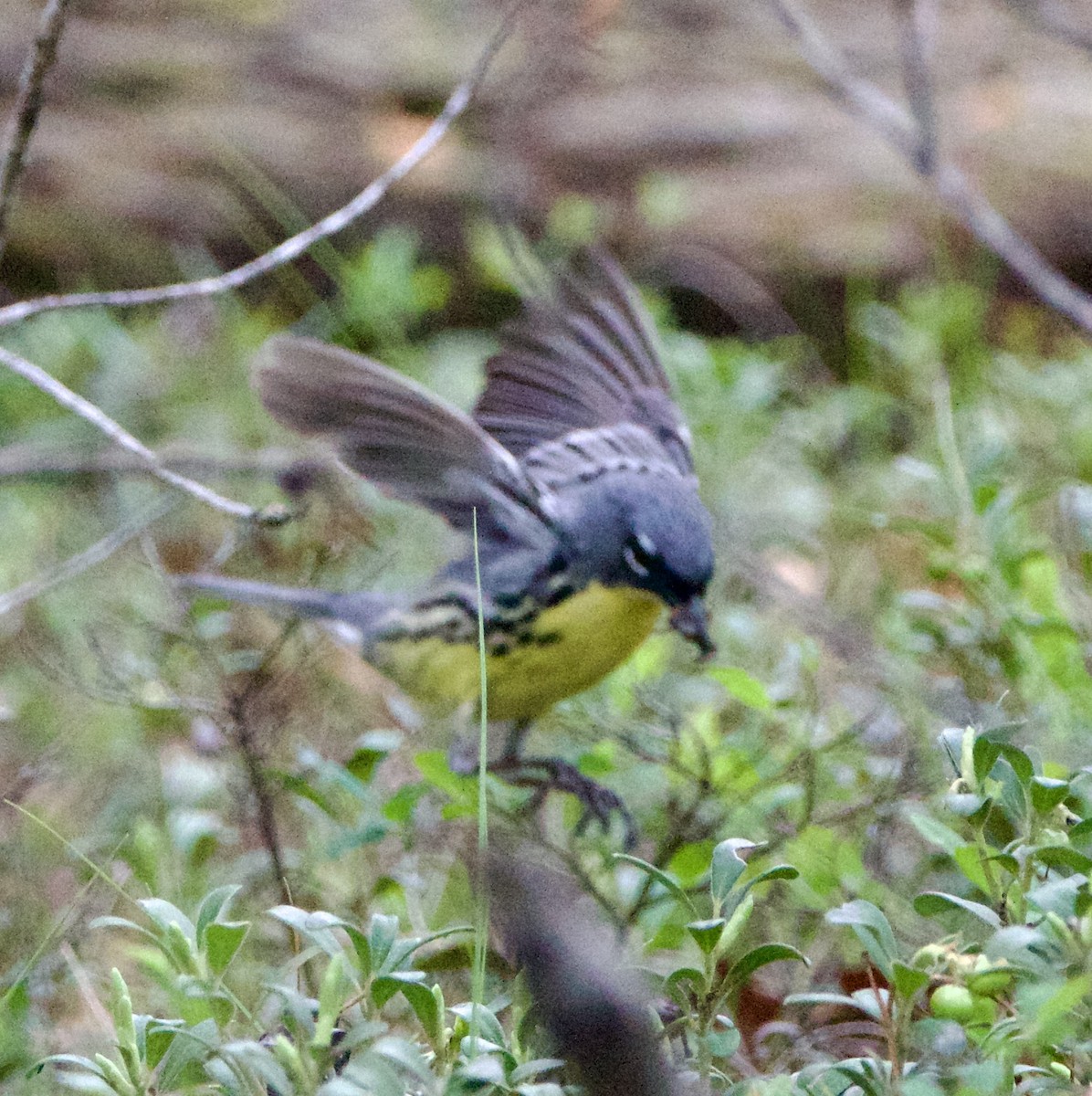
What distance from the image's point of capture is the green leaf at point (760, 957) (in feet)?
3.85

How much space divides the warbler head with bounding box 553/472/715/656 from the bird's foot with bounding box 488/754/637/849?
32cm

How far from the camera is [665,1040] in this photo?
4.25 ft

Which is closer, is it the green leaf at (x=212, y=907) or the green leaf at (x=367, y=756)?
the green leaf at (x=212, y=907)

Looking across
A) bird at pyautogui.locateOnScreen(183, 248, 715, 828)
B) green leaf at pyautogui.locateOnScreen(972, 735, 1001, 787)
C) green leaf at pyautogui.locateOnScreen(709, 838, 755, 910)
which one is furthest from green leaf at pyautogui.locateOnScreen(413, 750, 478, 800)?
green leaf at pyautogui.locateOnScreen(972, 735, 1001, 787)

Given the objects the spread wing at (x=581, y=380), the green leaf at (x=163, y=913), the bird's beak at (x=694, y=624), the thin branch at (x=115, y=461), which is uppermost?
the green leaf at (x=163, y=913)

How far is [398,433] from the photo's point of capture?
252 cm

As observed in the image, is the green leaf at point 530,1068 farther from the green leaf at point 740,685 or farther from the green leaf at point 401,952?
the green leaf at point 740,685

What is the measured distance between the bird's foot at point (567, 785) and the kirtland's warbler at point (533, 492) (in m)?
0.19

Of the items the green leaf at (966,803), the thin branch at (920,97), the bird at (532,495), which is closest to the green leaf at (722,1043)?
the green leaf at (966,803)

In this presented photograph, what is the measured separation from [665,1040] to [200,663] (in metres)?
1.69

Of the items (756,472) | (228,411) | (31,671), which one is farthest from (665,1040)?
(228,411)

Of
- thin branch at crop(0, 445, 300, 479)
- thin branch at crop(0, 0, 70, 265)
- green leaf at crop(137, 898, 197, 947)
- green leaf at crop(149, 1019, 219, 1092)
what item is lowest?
thin branch at crop(0, 445, 300, 479)

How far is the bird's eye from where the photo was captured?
100 inches

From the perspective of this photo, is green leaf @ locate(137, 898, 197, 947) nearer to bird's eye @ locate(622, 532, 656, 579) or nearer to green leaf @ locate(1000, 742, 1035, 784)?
green leaf @ locate(1000, 742, 1035, 784)
